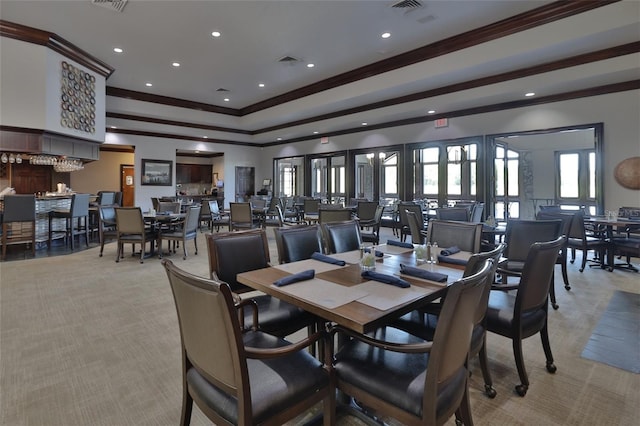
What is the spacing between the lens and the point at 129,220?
18.2ft

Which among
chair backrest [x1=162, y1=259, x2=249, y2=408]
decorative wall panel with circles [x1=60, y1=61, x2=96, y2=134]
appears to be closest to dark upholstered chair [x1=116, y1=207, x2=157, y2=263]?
decorative wall panel with circles [x1=60, y1=61, x2=96, y2=134]

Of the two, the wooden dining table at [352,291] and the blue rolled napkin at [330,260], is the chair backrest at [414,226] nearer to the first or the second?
the wooden dining table at [352,291]

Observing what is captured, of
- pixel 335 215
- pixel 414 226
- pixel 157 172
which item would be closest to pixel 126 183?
pixel 157 172

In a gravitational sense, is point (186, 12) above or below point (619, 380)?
above

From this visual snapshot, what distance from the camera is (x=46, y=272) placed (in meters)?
4.99

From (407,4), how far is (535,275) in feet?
13.3

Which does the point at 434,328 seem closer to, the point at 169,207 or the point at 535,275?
the point at 535,275

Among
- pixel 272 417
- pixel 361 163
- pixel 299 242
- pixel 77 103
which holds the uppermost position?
pixel 77 103

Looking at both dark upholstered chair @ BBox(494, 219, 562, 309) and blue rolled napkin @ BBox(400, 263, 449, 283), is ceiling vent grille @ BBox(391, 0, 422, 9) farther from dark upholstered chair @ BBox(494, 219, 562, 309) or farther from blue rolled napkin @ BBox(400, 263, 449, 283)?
blue rolled napkin @ BBox(400, 263, 449, 283)

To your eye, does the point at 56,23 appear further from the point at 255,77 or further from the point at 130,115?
the point at 130,115

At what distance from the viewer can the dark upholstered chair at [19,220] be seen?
18.6 ft

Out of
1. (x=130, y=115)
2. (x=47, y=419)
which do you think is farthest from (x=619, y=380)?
(x=130, y=115)

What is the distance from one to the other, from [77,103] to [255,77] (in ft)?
11.8

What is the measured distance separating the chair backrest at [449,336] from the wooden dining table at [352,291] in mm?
259
